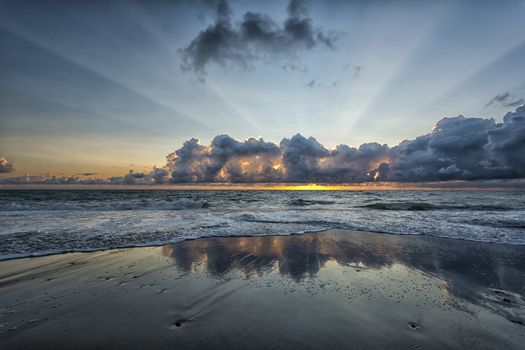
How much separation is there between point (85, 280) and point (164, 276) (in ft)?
5.91

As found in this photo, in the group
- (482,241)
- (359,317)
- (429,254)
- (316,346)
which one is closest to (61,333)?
(316,346)

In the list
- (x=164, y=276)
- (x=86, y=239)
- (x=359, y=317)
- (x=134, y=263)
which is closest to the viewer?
(x=359, y=317)

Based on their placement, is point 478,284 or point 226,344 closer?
point 226,344

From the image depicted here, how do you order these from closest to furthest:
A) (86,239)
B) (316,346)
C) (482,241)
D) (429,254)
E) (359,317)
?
(316,346)
(359,317)
(429,254)
(86,239)
(482,241)

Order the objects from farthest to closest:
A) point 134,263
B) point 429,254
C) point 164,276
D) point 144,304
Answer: point 429,254 < point 134,263 < point 164,276 < point 144,304

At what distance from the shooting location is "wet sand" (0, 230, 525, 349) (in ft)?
11.9

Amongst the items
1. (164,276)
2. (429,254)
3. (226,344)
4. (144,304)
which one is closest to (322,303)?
(226,344)

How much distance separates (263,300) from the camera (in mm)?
4961

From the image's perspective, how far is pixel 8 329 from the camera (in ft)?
12.6

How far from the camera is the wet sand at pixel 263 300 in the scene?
11.9ft

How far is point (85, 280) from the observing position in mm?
6047

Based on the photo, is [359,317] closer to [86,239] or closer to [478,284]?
[478,284]

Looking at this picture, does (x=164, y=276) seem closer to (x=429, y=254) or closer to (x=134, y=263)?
(x=134, y=263)

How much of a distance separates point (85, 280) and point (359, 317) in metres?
6.17
